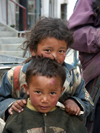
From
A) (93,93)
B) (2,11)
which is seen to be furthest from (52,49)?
(2,11)

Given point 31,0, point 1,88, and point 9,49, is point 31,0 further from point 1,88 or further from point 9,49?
point 1,88

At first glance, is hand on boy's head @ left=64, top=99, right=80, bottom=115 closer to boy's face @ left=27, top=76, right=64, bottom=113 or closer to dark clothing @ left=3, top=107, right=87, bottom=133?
dark clothing @ left=3, top=107, right=87, bottom=133

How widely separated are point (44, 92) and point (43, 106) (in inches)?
4.1

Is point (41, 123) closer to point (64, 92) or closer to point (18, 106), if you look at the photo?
point (18, 106)

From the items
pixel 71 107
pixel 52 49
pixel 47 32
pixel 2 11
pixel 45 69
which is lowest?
pixel 71 107

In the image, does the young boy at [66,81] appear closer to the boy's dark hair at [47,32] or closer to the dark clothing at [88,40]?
the boy's dark hair at [47,32]

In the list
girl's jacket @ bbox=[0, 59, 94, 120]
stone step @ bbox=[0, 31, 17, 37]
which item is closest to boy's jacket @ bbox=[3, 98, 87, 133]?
girl's jacket @ bbox=[0, 59, 94, 120]

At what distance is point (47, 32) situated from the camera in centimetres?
187

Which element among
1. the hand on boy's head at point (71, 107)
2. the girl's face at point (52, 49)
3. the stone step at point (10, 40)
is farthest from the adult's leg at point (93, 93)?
the stone step at point (10, 40)

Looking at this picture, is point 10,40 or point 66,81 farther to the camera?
point 10,40

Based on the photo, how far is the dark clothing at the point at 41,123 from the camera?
5.13 feet

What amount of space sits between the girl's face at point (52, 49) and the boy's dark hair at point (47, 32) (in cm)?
4

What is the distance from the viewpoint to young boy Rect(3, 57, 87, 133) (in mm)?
1572

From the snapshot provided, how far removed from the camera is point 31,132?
5.13ft
